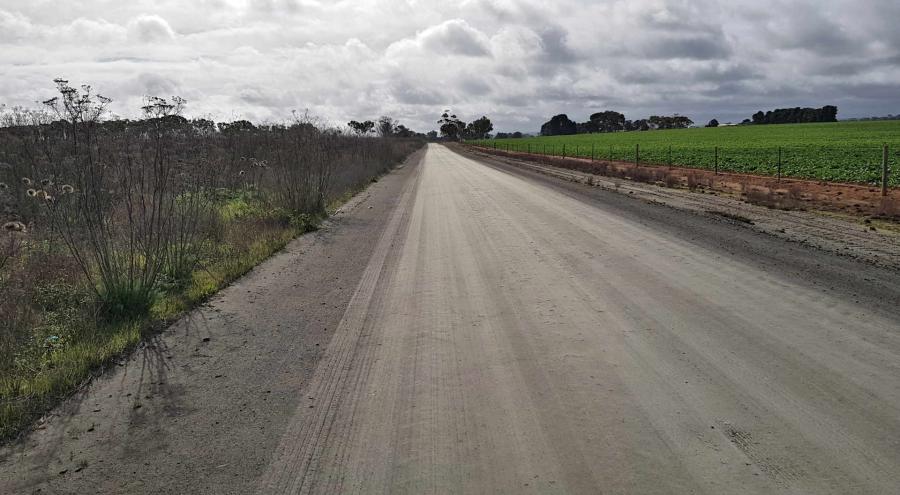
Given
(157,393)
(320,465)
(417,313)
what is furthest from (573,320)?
(157,393)

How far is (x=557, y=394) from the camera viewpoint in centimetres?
470

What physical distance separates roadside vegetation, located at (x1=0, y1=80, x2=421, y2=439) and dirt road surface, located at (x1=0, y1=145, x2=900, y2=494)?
0.81 meters

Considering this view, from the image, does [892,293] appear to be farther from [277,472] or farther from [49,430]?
[49,430]

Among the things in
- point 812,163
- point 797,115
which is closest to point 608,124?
point 797,115

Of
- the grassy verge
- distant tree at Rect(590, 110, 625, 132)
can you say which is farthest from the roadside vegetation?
distant tree at Rect(590, 110, 625, 132)

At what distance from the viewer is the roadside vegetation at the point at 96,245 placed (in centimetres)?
579

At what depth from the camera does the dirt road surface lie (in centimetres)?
Result: 364

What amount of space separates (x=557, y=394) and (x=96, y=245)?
5.15 m

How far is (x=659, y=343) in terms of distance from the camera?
581 centimetres

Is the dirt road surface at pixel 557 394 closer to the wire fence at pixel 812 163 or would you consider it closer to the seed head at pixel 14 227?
the seed head at pixel 14 227

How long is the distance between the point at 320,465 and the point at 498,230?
367 inches

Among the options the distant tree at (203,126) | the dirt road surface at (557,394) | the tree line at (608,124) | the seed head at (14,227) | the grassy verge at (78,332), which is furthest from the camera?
the tree line at (608,124)

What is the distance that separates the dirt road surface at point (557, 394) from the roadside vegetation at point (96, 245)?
810 mm

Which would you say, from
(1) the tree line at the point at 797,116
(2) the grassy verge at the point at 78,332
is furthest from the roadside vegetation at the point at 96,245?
(1) the tree line at the point at 797,116
